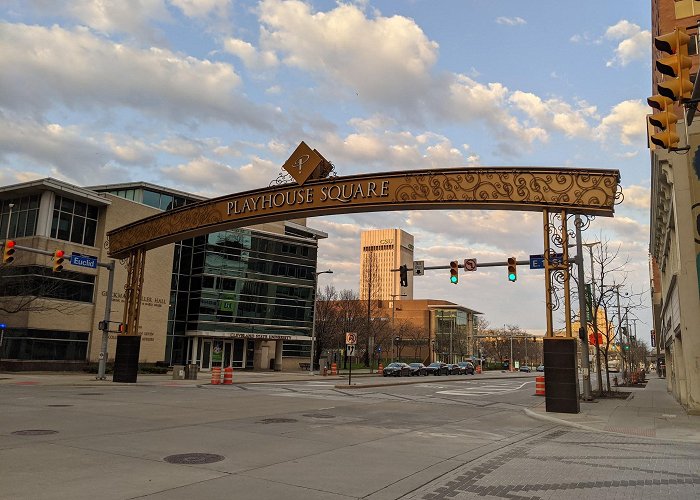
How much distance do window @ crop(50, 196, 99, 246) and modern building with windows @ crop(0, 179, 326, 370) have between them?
0.25ft

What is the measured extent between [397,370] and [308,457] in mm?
43509

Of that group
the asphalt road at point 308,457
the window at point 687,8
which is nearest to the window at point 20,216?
the asphalt road at point 308,457

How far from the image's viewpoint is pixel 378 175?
2062 cm

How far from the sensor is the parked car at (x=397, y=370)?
51416 millimetres

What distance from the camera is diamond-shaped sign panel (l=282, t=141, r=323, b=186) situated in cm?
2189

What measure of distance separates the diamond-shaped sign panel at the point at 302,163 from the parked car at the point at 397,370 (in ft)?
108

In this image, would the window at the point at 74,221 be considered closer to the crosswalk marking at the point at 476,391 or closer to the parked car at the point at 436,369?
the crosswalk marking at the point at 476,391

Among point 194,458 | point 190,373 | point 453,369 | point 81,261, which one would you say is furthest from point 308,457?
point 453,369

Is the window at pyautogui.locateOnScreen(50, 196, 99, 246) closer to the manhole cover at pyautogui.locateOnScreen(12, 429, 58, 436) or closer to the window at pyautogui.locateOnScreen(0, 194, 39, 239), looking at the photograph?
the window at pyautogui.locateOnScreen(0, 194, 39, 239)

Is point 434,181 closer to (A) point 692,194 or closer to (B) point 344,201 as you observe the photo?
(B) point 344,201

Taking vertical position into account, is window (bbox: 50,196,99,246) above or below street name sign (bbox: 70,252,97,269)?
above

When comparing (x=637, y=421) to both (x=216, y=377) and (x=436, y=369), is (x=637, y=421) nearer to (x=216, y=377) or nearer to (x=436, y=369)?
(x=216, y=377)

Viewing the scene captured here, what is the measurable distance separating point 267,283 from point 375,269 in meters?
16.4

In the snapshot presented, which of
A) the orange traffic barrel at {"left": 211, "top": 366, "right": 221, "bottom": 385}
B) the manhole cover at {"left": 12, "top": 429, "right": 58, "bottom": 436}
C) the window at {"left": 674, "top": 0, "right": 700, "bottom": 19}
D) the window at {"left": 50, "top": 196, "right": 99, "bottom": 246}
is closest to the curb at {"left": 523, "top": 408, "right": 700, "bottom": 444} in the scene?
the window at {"left": 674, "top": 0, "right": 700, "bottom": 19}
